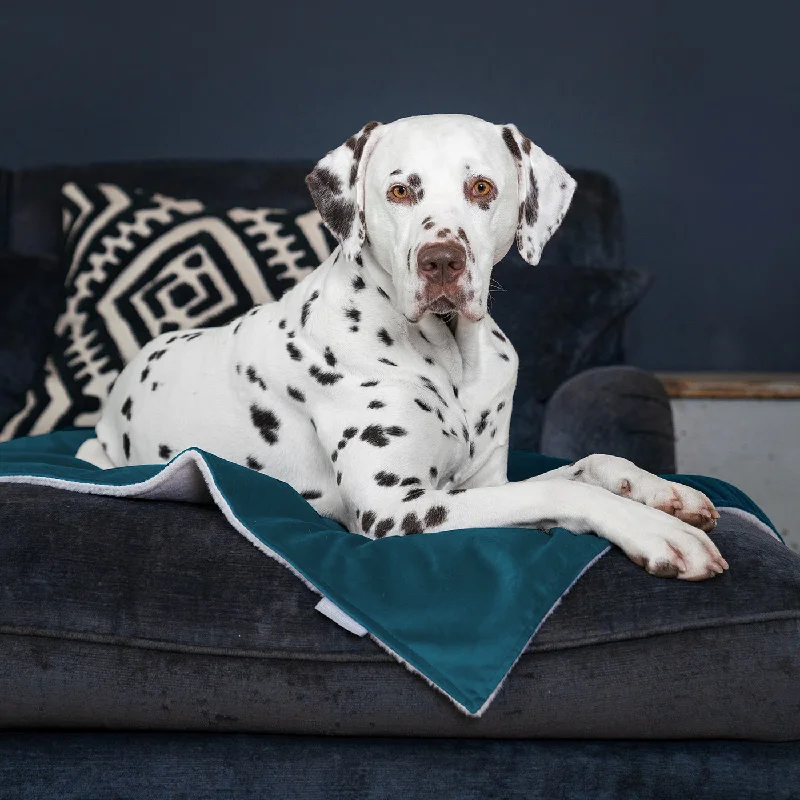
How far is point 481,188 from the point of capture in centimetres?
203

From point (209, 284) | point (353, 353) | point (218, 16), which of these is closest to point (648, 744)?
point (353, 353)

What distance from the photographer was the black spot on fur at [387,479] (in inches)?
77.5

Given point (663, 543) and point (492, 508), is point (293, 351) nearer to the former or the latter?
point (492, 508)

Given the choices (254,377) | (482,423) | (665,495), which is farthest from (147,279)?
(665,495)

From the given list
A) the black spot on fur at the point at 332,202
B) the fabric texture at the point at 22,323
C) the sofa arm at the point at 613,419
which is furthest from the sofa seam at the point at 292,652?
the fabric texture at the point at 22,323

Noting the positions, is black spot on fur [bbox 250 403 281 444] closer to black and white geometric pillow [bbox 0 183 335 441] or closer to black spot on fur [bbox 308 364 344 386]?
black spot on fur [bbox 308 364 344 386]

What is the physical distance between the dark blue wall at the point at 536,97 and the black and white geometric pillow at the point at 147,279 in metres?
1.47

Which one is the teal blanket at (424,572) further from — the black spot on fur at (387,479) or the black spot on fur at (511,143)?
the black spot on fur at (511,143)

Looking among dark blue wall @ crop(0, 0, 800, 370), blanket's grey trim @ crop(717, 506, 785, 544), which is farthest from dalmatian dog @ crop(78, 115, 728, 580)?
dark blue wall @ crop(0, 0, 800, 370)

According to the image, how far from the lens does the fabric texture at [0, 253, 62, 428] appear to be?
120 inches

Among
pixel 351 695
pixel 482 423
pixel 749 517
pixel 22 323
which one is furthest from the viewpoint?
pixel 22 323

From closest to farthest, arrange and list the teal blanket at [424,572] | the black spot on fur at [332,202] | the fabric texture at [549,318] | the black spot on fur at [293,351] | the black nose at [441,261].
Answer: the teal blanket at [424,572]
the black nose at [441,261]
the black spot on fur at [332,202]
the black spot on fur at [293,351]
the fabric texture at [549,318]

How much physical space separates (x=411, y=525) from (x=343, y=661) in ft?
1.21

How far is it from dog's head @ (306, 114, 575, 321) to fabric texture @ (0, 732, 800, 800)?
841mm
